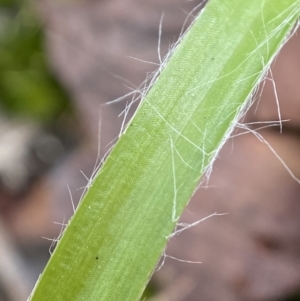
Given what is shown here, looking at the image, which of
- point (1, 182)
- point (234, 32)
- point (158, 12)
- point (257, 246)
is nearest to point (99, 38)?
point (158, 12)

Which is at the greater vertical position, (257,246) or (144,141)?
(144,141)

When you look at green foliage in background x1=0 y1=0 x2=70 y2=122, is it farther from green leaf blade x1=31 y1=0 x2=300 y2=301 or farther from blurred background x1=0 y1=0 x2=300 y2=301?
green leaf blade x1=31 y1=0 x2=300 y2=301

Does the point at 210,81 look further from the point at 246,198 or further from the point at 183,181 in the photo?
the point at 246,198

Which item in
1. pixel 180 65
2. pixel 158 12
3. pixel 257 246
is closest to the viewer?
pixel 180 65

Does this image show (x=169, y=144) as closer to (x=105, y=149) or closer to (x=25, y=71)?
(x=105, y=149)

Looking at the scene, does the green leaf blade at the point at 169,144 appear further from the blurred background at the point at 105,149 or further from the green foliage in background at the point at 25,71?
the green foliage in background at the point at 25,71

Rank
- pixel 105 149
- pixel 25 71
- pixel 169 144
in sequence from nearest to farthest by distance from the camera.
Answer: pixel 169 144 → pixel 105 149 → pixel 25 71

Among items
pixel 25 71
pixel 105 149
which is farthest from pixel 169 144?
pixel 25 71

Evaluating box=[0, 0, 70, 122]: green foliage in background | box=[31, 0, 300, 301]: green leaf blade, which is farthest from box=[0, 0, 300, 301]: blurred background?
box=[31, 0, 300, 301]: green leaf blade
